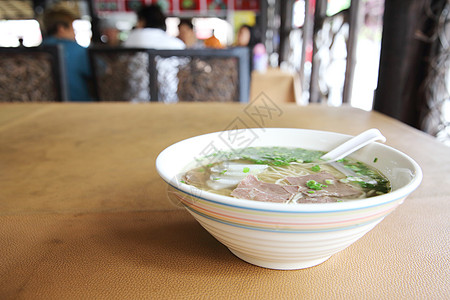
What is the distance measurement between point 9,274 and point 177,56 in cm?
227

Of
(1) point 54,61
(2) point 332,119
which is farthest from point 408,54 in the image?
(1) point 54,61

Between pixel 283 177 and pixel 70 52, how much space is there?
13.0 feet

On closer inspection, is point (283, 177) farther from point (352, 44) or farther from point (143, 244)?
point (352, 44)

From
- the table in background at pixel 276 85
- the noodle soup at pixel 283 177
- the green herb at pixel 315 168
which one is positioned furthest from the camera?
the table in background at pixel 276 85

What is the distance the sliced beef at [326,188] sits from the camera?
17.3 inches

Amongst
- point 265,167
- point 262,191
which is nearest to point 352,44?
point 265,167

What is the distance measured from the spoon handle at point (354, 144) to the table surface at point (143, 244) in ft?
0.44

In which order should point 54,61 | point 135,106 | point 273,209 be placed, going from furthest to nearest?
point 54,61, point 135,106, point 273,209

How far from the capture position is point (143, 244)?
0.51 meters

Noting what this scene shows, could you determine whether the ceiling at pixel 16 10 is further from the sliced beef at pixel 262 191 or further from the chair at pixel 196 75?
the sliced beef at pixel 262 191

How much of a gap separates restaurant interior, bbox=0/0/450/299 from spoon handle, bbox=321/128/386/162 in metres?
0.02

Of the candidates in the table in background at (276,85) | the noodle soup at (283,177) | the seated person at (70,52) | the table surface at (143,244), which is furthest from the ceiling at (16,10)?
the noodle soup at (283,177)

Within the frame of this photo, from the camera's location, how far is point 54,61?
2.45 m

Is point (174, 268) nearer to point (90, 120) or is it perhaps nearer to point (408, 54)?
point (90, 120)
